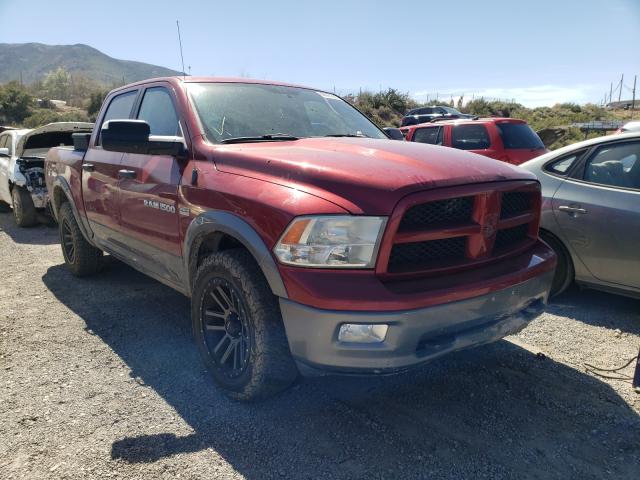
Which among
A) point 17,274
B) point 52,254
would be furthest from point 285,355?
point 52,254

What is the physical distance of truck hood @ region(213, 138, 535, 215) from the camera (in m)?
2.31

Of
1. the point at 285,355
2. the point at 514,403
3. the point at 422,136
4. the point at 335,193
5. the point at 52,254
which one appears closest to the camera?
the point at 335,193

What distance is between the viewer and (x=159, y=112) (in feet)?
12.3

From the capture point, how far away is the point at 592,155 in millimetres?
4332

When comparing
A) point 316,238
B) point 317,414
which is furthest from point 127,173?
point 317,414

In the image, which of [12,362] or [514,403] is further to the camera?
[12,362]

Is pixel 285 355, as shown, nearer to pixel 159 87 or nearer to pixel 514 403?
pixel 514 403

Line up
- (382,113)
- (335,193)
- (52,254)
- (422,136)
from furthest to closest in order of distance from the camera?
(382,113) → (422,136) → (52,254) → (335,193)

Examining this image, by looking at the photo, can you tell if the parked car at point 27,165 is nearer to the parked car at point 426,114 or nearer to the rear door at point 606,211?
the rear door at point 606,211

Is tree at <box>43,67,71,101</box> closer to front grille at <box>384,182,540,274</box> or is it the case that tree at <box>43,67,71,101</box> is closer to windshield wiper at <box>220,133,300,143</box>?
windshield wiper at <box>220,133,300,143</box>

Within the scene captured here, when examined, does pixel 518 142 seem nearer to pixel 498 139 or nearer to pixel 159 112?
pixel 498 139

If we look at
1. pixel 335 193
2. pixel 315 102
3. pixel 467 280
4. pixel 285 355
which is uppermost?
pixel 315 102

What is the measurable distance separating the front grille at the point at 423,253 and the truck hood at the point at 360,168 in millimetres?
257

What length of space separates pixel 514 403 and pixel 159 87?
10.7ft
